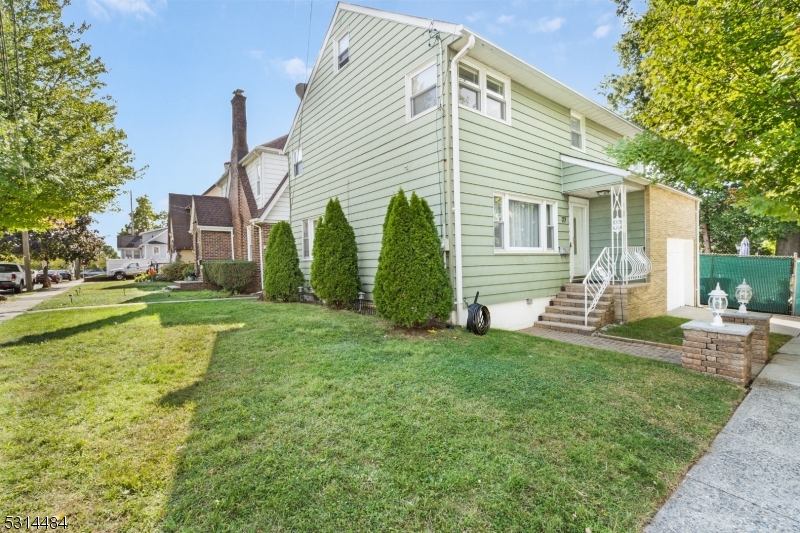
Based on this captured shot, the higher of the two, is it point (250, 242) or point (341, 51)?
point (341, 51)

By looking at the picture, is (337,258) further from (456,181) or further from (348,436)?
(348,436)

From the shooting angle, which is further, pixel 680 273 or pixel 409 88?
pixel 680 273

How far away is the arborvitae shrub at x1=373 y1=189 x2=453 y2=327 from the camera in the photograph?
20.8 ft

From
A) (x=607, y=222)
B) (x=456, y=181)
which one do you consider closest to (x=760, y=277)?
(x=607, y=222)

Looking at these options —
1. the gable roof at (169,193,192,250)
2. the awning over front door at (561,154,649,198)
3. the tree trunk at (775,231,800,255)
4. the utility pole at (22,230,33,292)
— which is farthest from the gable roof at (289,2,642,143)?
the utility pole at (22,230,33,292)

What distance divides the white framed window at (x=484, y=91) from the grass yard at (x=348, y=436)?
16.6ft

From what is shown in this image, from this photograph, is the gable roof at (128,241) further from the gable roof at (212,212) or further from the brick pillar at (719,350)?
the brick pillar at (719,350)

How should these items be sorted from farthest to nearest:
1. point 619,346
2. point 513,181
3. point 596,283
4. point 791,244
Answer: point 791,244 → point 596,283 → point 513,181 → point 619,346

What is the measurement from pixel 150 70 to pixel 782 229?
87.2 ft

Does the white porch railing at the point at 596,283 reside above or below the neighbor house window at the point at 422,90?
below

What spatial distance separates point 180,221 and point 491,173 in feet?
78.4

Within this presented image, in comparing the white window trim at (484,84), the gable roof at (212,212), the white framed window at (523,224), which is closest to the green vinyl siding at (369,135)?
the white window trim at (484,84)

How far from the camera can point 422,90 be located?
7.62m

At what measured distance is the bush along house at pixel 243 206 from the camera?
582 inches
